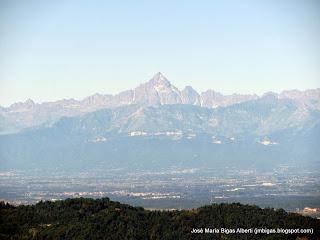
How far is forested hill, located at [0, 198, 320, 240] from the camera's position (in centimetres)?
9062

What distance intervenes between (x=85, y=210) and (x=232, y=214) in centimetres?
2111

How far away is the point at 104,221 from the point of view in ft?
312

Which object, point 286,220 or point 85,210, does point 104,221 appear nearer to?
point 85,210

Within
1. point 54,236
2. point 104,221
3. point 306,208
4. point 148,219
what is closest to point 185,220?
point 148,219

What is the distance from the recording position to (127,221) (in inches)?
3772

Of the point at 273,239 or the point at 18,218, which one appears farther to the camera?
the point at 18,218

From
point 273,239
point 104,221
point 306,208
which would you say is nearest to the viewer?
point 273,239

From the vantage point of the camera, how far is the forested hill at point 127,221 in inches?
3568

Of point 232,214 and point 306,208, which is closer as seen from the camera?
point 232,214

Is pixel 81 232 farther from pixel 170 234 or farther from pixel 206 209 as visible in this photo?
pixel 206 209

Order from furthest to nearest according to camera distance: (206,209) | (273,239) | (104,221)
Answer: (206,209) → (104,221) → (273,239)

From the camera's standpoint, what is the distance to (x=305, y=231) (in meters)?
90.1

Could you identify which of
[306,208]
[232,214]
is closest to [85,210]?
[232,214]

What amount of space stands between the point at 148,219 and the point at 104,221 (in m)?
6.91
